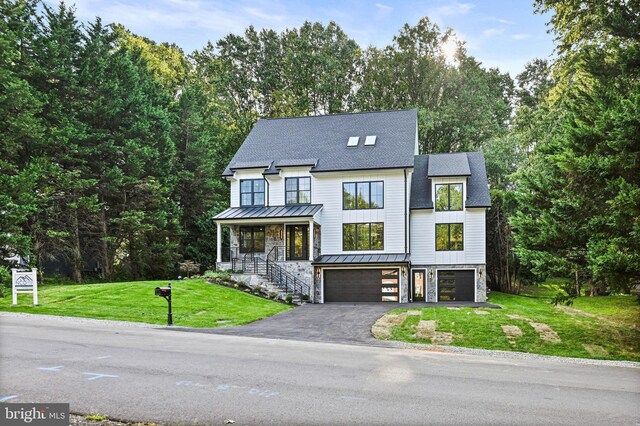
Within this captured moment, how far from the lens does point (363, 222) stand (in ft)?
96.0

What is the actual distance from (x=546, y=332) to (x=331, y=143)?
18692 millimetres

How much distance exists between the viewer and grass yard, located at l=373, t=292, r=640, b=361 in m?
14.4

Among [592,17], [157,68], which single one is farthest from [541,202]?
[157,68]

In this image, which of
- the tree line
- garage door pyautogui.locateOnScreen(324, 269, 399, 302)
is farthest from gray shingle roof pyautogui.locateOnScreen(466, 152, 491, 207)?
garage door pyautogui.locateOnScreen(324, 269, 399, 302)

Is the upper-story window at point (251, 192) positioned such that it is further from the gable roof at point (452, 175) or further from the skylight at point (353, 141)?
the gable roof at point (452, 175)

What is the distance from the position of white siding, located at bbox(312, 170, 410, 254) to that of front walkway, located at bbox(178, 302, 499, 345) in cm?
640

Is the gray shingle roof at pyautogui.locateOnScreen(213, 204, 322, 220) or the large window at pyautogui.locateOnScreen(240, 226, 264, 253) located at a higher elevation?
the gray shingle roof at pyautogui.locateOnScreen(213, 204, 322, 220)

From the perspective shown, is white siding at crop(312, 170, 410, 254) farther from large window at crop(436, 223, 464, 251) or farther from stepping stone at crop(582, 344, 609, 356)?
stepping stone at crop(582, 344, 609, 356)

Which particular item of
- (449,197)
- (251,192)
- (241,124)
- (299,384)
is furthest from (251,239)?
(299,384)

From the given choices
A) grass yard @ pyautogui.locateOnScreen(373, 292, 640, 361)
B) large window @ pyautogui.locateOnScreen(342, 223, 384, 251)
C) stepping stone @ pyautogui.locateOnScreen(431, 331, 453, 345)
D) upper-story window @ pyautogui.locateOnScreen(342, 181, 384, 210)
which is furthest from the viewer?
upper-story window @ pyautogui.locateOnScreen(342, 181, 384, 210)

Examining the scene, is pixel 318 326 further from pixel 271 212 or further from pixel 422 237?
pixel 422 237

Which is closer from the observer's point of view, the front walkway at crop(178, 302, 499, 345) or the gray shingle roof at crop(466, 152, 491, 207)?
the front walkway at crop(178, 302, 499, 345)

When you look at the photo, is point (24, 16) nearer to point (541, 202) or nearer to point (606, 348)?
point (541, 202)

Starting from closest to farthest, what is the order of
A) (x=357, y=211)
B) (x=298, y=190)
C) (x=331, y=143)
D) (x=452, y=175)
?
1. (x=452, y=175)
2. (x=357, y=211)
3. (x=298, y=190)
4. (x=331, y=143)
